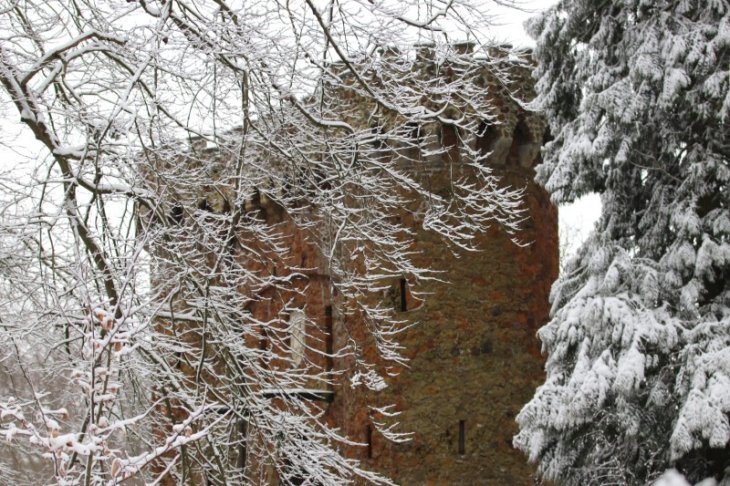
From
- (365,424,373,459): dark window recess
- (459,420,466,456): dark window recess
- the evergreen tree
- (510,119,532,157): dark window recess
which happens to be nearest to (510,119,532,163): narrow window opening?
(510,119,532,157): dark window recess

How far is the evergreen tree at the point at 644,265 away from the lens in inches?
266

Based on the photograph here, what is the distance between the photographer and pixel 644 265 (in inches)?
289

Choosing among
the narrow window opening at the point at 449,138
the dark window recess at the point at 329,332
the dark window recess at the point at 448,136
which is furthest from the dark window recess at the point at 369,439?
the dark window recess at the point at 448,136

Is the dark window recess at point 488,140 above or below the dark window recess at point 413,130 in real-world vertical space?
above

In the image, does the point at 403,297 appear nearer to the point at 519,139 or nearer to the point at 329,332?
the point at 329,332

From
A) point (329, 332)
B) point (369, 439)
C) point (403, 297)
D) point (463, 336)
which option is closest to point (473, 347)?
point (463, 336)

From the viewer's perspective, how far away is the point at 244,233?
1110 centimetres

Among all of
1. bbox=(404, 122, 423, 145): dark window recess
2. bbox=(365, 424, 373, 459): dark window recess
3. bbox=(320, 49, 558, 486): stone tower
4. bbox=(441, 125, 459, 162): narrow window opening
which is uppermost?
bbox=(441, 125, 459, 162): narrow window opening

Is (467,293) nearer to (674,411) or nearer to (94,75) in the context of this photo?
(674,411)

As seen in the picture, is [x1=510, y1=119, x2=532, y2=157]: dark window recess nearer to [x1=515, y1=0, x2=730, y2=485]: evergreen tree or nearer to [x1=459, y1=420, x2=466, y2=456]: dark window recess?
[x1=515, y1=0, x2=730, y2=485]: evergreen tree

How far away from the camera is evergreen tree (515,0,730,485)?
6754 millimetres

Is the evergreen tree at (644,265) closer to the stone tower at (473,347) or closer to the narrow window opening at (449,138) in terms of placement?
the stone tower at (473,347)

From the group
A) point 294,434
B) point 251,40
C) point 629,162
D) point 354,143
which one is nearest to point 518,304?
point 629,162

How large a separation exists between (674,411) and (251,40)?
150 inches
